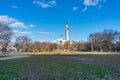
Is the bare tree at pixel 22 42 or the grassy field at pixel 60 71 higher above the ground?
the bare tree at pixel 22 42

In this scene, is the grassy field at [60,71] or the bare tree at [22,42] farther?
the bare tree at [22,42]

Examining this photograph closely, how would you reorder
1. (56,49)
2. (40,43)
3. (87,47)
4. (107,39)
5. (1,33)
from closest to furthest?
1. (1,33)
2. (107,39)
3. (87,47)
4. (40,43)
5. (56,49)

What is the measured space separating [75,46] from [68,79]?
384ft

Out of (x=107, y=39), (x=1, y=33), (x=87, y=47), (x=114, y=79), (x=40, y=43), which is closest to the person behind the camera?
(x=114, y=79)

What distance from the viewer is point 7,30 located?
69812mm

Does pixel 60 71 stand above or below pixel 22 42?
below

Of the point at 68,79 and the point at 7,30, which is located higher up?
the point at 7,30

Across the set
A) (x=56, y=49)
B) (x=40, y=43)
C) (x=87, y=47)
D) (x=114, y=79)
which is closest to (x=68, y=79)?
(x=114, y=79)

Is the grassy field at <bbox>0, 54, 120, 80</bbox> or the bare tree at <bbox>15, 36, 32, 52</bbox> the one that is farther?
the bare tree at <bbox>15, 36, 32, 52</bbox>

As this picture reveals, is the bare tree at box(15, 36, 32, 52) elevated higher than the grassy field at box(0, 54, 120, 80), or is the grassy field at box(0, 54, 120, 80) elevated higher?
the bare tree at box(15, 36, 32, 52)

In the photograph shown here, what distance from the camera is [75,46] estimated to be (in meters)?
127

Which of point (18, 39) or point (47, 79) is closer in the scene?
point (47, 79)

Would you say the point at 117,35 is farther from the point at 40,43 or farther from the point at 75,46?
the point at 40,43

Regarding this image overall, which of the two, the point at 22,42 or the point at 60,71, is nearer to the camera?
the point at 60,71
